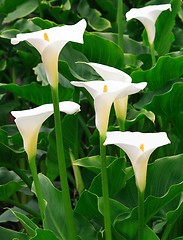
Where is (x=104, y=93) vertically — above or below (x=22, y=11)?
above

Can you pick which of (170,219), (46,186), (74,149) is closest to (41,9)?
(74,149)

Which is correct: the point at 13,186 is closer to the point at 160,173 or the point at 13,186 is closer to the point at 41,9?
the point at 160,173

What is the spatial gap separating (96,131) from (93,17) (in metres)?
0.67

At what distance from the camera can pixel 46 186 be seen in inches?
37.9

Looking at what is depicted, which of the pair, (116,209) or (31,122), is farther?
(116,209)

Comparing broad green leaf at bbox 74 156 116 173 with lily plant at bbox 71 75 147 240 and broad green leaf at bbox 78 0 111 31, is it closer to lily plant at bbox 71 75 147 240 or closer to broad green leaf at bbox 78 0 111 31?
lily plant at bbox 71 75 147 240

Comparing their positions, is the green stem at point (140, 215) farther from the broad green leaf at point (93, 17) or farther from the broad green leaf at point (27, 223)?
the broad green leaf at point (93, 17)

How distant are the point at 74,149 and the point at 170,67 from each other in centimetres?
27

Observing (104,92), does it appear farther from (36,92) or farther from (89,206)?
(36,92)

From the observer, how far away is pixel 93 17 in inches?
67.5

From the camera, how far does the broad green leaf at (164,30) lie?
1350 mm

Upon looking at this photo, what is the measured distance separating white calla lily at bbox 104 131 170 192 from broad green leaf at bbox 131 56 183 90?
0.35 m

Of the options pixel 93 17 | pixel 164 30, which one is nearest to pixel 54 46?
pixel 164 30

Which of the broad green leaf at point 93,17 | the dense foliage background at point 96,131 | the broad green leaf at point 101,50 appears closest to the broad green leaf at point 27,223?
the dense foliage background at point 96,131
